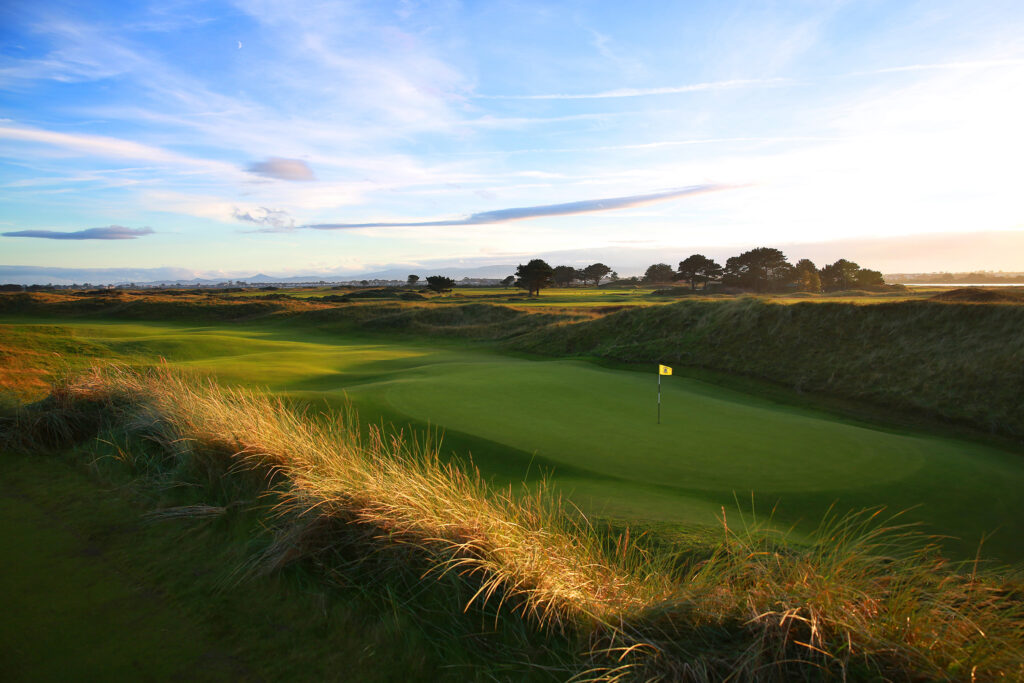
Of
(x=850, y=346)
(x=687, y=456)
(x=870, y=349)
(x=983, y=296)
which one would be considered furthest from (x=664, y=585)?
(x=983, y=296)

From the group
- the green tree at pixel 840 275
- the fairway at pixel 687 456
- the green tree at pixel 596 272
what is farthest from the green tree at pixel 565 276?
the fairway at pixel 687 456

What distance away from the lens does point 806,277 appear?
6288 centimetres

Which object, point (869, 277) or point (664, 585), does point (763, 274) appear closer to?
point (869, 277)

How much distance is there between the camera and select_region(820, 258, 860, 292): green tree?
227ft

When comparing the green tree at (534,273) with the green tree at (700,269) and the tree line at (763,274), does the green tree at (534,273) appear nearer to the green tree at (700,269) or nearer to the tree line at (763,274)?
the tree line at (763,274)

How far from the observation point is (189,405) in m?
6.49

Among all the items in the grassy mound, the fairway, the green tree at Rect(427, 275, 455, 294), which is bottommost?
the fairway

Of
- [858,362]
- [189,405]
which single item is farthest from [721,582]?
[858,362]

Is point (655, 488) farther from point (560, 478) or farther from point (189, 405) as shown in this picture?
point (189, 405)

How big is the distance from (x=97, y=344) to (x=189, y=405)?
1844 centimetres

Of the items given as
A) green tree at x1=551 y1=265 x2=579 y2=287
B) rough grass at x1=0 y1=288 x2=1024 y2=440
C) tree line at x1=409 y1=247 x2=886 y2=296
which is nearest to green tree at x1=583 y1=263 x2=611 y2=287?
green tree at x1=551 y1=265 x2=579 y2=287

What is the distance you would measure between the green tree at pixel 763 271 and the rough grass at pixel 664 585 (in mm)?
68273

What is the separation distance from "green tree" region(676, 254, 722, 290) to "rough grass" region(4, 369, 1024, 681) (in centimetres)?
7305

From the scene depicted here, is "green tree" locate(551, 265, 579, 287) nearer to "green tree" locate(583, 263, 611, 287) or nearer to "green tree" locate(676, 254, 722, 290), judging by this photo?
"green tree" locate(583, 263, 611, 287)
